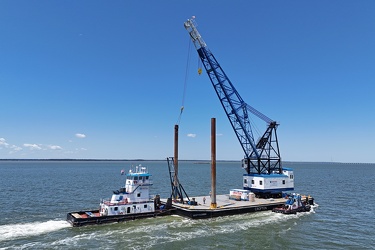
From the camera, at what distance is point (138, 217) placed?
1309 inches

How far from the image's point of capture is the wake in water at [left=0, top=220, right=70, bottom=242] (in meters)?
26.9

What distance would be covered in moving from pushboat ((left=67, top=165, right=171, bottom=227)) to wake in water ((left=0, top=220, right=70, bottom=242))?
1387 mm

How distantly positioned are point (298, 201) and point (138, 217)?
21.3 m

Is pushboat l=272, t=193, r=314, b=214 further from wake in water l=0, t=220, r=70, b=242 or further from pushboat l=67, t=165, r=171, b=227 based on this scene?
wake in water l=0, t=220, r=70, b=242

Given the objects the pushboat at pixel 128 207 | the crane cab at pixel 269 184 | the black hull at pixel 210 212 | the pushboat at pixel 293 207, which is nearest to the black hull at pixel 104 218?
the pushboat at pixel 128 207

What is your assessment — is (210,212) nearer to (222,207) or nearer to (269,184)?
(222,207)

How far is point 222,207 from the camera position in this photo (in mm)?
35875

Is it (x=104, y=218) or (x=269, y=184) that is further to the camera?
(x=269, y=184)

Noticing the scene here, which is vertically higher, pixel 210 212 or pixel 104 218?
pixel 210 212

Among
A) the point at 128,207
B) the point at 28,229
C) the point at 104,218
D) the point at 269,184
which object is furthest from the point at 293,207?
the point at 28,229

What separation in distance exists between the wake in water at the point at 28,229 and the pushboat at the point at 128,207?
139 centimetres

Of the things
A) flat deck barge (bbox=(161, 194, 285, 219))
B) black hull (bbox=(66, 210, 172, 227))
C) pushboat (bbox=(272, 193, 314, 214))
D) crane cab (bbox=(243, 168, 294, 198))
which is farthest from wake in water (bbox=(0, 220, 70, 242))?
crane cab (bbox=(243, 168, 294, 198))

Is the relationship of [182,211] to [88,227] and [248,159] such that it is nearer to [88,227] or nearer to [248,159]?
[88,227]

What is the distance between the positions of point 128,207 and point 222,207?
1124cm
